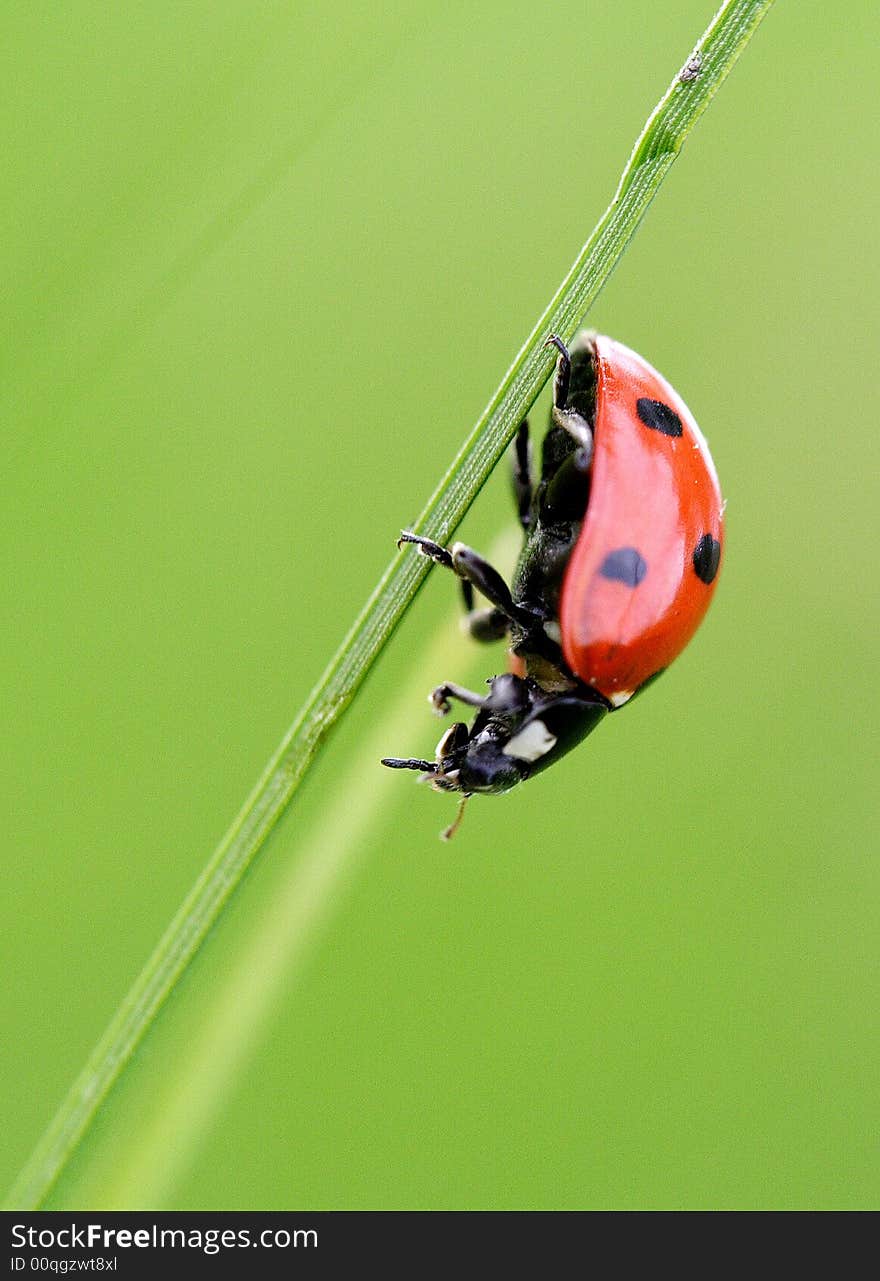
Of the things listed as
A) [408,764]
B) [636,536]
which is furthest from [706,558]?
[408,764]

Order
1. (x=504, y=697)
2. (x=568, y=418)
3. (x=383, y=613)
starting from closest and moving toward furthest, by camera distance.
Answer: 1. (x=383, y=613)
2. (x=568, y=418)
3. (x=504, y=697)

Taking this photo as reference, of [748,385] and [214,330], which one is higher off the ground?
[748,385]

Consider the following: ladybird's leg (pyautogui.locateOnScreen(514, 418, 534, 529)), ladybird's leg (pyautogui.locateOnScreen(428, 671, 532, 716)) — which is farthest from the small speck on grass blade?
ladybird's leg (pyautogui.locateOnScreen(514, 418, 534, 529))

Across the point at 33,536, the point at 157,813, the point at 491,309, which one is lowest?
the point at 157,813

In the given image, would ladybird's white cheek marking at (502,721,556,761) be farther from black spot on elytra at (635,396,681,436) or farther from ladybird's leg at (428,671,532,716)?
black spot on elytra at (635,396,681,436)

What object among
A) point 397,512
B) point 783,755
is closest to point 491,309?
point 397,512

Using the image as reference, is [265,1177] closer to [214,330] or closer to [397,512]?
[397,512]

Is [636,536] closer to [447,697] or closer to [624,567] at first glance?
[624,567]

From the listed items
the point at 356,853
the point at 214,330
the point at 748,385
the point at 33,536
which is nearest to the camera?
the point at 356,853
